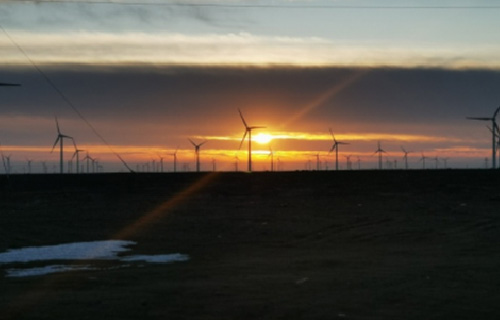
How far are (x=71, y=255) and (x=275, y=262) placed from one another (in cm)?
859

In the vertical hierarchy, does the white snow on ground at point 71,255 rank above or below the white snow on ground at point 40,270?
above

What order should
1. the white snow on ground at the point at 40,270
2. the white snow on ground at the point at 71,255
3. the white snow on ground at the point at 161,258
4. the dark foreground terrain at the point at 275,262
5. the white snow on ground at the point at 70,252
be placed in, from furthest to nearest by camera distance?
1. the white snow on ground at the point at 70,252
2. the white snow on ground at the point at 161,258
3. the white snow on ground at the point at 71,255
4. the white snow on ground at the point at 40,270
5. the dark foreground terrain at the point at 275,262

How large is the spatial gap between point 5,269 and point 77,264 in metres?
2.49

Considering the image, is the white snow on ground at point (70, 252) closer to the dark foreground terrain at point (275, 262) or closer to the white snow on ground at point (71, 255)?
the white snow on ground at point (71, 255)

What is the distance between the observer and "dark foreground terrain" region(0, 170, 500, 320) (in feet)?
68.6

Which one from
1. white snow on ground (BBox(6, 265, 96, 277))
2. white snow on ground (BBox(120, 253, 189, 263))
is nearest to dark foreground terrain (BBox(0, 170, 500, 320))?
white snow on ground (BBox(6, 265, 96, 277))

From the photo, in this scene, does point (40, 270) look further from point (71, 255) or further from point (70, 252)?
point (70, 252)

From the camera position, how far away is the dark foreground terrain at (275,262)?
68.6 feet

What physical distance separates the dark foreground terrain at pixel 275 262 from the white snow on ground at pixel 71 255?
0.93 m

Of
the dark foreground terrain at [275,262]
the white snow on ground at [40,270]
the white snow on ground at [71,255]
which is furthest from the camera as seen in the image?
the white snow on ground at [71,255]

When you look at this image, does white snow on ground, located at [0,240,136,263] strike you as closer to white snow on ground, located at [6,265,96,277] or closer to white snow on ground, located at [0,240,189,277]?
white snow on ground, located at [0,240,189,277]

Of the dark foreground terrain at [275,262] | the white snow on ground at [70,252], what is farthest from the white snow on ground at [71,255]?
the dark foreground terrain at [275,262]

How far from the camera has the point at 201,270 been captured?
29.1 meters

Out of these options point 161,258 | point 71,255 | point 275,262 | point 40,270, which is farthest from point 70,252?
point 275,262
